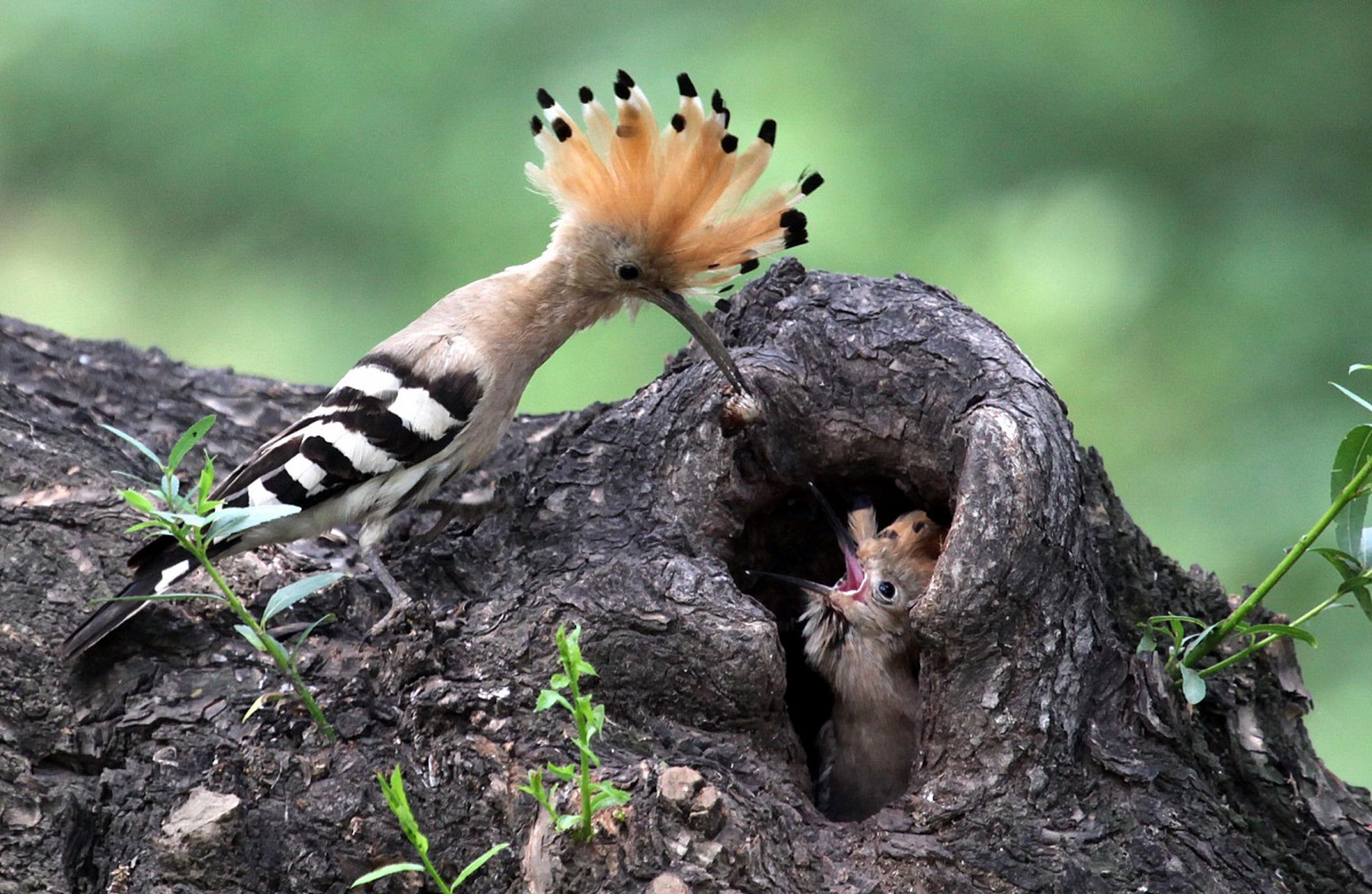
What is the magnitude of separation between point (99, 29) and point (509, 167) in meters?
1.23

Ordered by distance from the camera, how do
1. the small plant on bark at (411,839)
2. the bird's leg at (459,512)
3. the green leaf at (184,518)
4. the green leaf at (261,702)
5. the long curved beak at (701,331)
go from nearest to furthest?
the small plant on bark at (411,839)
the green leaf at (184,518)
the green leaf at (261,702)
the long curved beak at (701,331)
the bird's leg at (459,512)

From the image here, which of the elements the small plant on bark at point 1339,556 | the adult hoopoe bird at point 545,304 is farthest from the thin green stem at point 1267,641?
the adult hoopoe bird at point 545,304

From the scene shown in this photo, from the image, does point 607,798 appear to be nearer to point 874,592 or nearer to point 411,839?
point 411,839

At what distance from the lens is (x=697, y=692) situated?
6.83 ft

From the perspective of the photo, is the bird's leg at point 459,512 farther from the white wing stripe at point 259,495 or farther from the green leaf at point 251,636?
the green leaf at point 251,636

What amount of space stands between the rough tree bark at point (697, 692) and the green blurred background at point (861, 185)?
120cm

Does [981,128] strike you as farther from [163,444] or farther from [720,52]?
[163,444]

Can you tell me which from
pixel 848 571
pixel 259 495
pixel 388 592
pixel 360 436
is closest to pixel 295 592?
pixel 388 592

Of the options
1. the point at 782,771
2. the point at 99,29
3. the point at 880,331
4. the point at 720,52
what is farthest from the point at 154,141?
the point at 782,771

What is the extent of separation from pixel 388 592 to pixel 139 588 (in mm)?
378

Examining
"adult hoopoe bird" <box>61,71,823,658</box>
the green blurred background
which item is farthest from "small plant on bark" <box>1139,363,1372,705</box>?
the green blurred background

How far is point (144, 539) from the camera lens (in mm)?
2391

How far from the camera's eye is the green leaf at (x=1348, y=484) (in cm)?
193

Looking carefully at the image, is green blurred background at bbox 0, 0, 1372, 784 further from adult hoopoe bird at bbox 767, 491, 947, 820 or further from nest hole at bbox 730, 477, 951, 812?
adult hoopoe bird at bbox 767, 491, 947, 820
